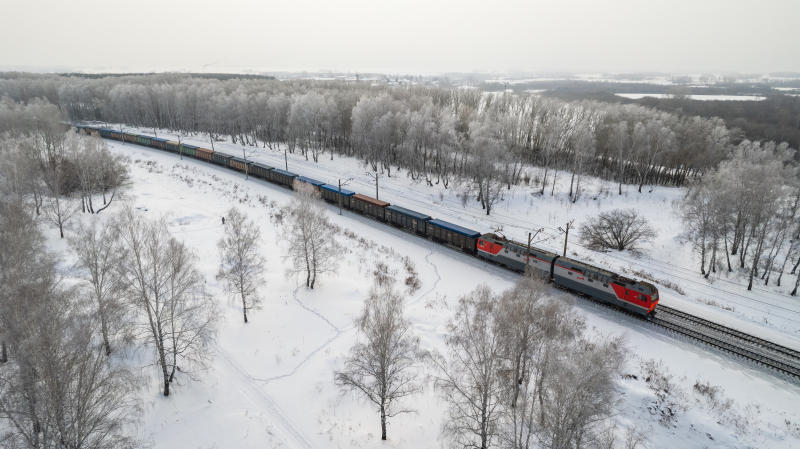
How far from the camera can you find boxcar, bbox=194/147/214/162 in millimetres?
83131

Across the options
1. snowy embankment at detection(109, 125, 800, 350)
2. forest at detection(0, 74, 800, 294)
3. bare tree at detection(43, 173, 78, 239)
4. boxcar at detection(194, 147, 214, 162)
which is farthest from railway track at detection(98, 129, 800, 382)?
boxcar at detection(194, 147, 214, 162)

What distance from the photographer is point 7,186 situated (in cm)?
4219

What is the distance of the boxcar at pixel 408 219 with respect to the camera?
46866 mm

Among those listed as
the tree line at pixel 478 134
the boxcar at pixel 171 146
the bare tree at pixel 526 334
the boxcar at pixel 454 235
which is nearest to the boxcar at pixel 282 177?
the tree line at pixel 478 134

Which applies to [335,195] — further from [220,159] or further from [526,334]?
[526,334]

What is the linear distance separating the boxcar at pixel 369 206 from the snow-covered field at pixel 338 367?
626cm

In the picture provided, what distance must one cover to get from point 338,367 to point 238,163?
61.2 m

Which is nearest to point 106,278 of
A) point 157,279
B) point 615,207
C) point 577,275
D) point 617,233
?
point 157,279

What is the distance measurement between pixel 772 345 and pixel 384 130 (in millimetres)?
60973

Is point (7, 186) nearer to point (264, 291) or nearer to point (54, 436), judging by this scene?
point (264, 291)

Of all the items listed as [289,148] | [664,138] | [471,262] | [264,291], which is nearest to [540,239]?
[471,262]

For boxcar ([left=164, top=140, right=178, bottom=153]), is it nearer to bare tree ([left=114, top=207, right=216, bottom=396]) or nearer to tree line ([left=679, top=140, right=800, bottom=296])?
bare tree ([left=114, top=207, right=216, bottom=396])

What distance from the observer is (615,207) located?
2311 inches

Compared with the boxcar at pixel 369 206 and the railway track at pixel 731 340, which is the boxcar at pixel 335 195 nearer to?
the boxcar at pixel 369 206
